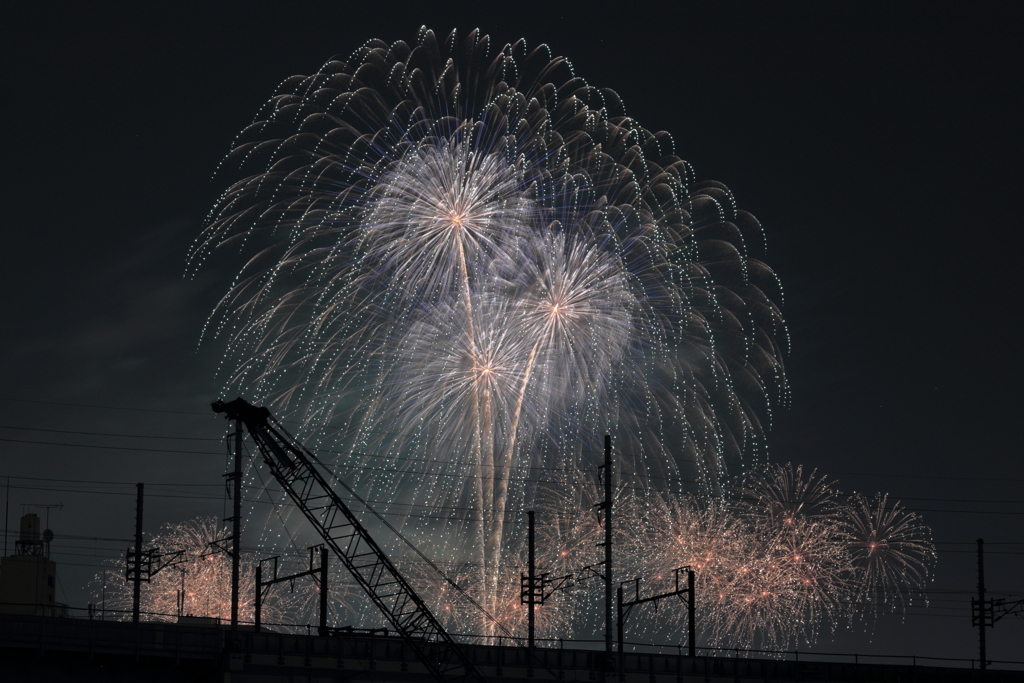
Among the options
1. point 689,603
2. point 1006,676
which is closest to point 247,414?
point 689,603

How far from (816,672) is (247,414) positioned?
Answer: 3361 cm

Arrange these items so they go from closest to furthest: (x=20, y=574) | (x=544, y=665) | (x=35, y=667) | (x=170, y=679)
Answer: (x=35, y=667), (x=170, y=679), (x=544, y=665), (x=20, y=574)

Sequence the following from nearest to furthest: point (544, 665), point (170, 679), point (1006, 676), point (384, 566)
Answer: point (170, 679), point (544, 665), point (384, 566), point (1006, 676)

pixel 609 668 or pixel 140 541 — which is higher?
A: pixel 140 541

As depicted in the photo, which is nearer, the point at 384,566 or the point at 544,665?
the point at 544,665

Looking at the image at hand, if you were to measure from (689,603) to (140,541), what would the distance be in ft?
99.4

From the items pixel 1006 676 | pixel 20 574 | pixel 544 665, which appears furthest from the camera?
pixel 20 574

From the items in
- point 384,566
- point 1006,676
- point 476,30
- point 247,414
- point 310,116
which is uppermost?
point 476,30

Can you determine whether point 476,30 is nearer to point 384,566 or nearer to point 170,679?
point 384,566

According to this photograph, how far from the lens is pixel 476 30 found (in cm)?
6831

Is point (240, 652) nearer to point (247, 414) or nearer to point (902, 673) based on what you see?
point (247, 414)

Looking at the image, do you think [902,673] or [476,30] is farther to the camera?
[902,673]

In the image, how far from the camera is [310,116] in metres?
68.1

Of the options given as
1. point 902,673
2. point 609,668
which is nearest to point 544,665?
point 609,668
